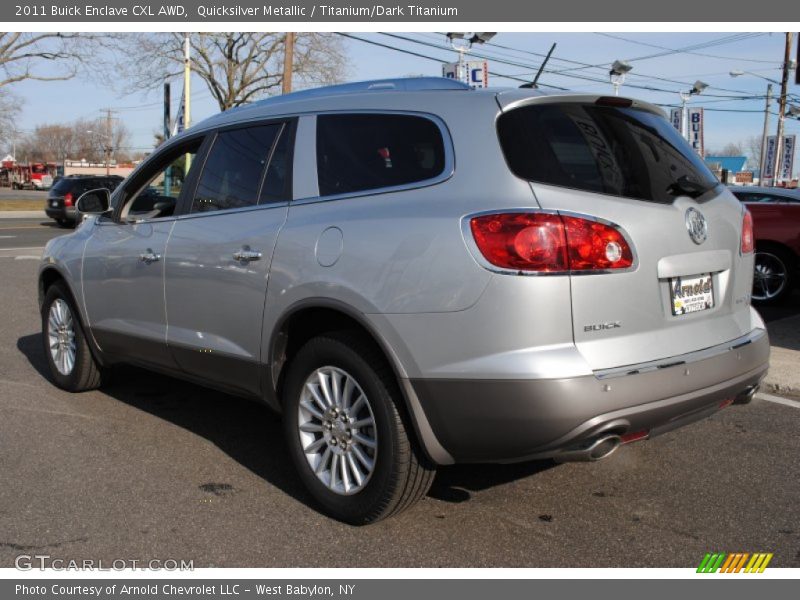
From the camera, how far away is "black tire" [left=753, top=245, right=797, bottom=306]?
10.7 m

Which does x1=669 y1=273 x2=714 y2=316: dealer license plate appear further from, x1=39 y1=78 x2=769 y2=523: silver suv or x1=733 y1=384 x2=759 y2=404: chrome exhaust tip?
x1=733 y1=384 x2=759 y2=404: chrome exhaust tip

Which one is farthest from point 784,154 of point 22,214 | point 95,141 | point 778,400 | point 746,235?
point 95,141

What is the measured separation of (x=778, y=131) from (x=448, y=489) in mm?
36167

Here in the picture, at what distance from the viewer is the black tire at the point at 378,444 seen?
3.42 meters

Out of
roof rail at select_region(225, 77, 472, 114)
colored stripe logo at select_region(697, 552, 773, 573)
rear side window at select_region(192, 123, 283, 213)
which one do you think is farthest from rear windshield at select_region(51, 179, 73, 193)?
colored stripe logo at select_region(697, 552, 773, 573)

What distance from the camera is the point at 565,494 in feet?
13.2

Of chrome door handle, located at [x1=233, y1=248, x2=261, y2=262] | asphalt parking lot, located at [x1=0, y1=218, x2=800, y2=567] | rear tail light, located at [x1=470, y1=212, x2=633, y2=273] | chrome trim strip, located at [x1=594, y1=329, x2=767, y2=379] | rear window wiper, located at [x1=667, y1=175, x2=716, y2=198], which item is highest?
rear window wiper, located at [x1=667, y1=175, x2=716, y2=198]

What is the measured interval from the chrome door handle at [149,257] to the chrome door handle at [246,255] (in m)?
0.84

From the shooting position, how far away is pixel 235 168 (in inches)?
175

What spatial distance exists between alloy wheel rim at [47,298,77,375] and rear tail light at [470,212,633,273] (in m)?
3.80

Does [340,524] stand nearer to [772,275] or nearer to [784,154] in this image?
[772,275]

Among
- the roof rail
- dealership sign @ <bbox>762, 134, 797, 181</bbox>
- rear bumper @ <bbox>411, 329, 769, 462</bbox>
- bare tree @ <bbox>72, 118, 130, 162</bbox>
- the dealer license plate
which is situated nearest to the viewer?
rear bumper @ <bbox>411, 329, 769, 462</bbox>

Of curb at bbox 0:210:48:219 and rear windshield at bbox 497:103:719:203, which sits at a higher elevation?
rear windshield at bbox 497:103:719:203
